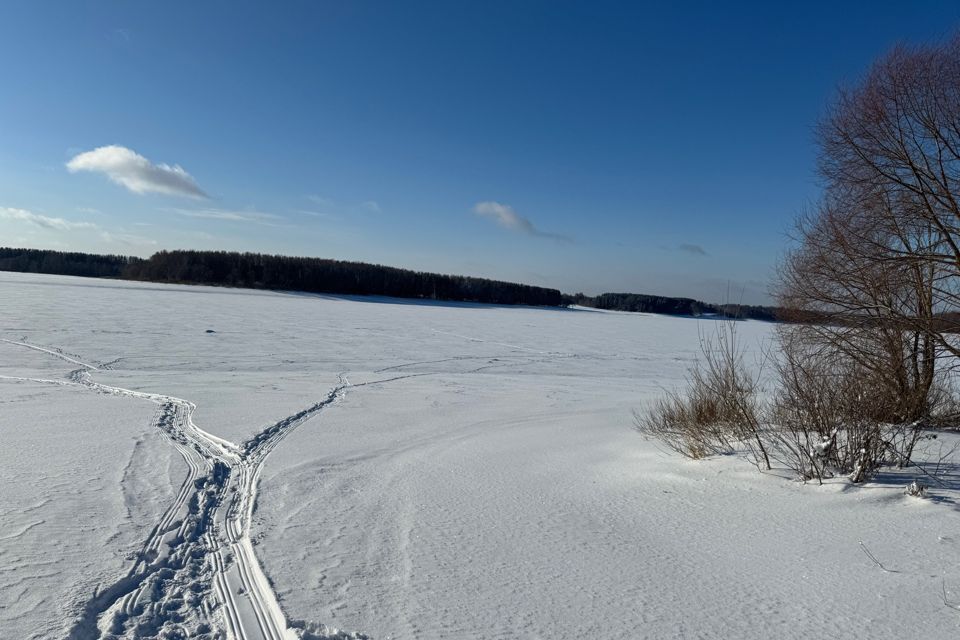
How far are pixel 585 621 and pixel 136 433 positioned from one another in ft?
22.6

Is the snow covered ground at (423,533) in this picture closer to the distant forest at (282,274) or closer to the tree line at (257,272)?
the distant forest at (282,274)

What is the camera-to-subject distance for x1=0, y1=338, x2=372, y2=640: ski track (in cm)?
306

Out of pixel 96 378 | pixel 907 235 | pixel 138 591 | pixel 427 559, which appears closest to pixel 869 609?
pixel 427 559

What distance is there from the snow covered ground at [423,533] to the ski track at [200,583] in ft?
0.06

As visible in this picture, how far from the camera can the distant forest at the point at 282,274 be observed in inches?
3246

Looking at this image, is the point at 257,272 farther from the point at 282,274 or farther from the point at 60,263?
the point at 60,263

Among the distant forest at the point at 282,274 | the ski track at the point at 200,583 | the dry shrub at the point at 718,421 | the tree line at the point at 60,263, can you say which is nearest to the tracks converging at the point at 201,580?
the ski track at the point at 200,583

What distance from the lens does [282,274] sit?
85625 millimetres

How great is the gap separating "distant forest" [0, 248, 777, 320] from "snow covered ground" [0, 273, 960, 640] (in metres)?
73.2

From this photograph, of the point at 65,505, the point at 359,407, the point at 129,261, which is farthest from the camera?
the point at 129,261

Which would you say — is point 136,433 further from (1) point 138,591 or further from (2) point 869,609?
(2) point 869,609

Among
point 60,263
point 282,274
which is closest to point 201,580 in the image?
point 282,274

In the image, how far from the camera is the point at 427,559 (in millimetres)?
3998

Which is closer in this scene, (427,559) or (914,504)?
(427,559)
